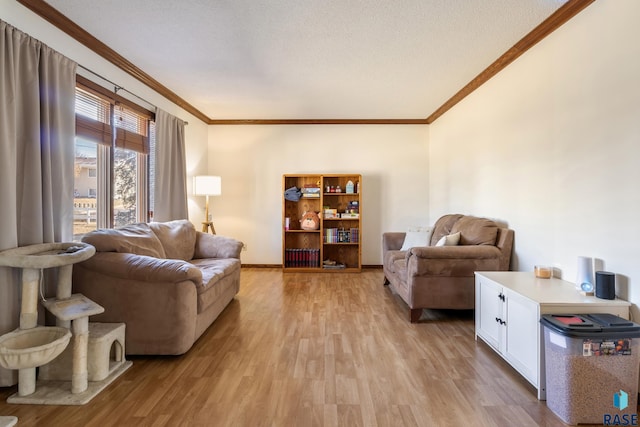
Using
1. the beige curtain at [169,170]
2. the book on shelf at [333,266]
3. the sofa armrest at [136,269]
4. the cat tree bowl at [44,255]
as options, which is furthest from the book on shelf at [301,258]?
the cat tree bowl at [44,255]

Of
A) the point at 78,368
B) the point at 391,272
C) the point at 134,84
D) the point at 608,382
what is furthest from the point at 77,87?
the point at 608,382

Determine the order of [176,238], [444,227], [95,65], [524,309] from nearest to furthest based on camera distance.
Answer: [524,309] → [95,65] → [176,238] → [444,227]

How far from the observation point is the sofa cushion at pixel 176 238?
10.8 ft

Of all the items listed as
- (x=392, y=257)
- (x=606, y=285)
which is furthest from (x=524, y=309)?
(x=392, y=257)

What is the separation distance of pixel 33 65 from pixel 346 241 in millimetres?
4094

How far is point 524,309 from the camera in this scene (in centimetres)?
197

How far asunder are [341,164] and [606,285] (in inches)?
156

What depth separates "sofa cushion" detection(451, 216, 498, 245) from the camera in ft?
10.2

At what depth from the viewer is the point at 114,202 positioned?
3.26 meters

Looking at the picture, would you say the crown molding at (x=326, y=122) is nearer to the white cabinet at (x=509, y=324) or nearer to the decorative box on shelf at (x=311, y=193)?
the decorative box on shelf at (x=311, y=193)

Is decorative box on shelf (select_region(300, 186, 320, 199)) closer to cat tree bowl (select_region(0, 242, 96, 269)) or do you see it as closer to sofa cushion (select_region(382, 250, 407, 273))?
sofa cushion (select_region(382, 250, 407, 273))

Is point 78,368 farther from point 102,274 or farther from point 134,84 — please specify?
point 134,84

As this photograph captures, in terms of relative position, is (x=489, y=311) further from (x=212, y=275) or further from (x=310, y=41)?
(x=310, y=41)

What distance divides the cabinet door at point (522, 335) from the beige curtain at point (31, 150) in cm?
311
